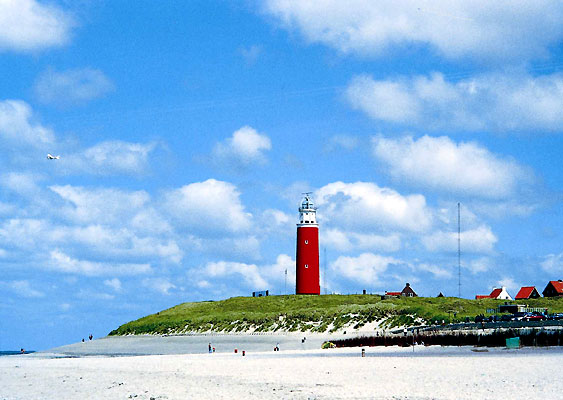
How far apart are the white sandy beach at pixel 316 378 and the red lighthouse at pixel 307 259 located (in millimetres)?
50969

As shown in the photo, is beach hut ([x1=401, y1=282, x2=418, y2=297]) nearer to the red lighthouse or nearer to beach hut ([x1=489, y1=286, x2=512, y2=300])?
beach hut ([x1=489, y1=286, x2=512, y2=300])

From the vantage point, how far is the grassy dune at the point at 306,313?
7119cm

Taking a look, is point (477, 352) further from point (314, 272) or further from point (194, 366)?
point (314, 272)

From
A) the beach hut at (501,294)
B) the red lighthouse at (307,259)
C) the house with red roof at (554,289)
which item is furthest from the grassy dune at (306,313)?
the beach hut at (501,294)

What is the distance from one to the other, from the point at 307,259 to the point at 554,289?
33405mm

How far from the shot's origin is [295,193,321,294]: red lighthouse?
9200 centimetres

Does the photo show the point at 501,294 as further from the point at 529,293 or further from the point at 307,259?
the point at 307,259

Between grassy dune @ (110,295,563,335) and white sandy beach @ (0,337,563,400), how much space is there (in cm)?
3033

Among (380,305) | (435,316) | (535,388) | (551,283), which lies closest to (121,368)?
(535,388)

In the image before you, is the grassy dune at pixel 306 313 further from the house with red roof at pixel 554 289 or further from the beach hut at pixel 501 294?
the beach hut at pixel 501 294

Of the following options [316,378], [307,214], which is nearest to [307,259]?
[307,214]

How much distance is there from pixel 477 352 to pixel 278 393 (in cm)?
1857

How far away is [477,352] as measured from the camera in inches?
1594

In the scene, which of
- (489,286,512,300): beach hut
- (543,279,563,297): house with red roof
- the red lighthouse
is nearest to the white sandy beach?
the red lighthouse
